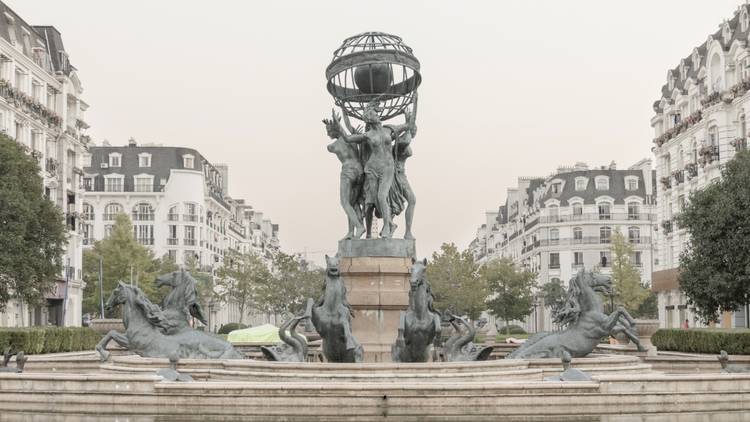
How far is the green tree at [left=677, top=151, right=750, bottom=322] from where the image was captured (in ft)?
133

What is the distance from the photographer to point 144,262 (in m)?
73.8

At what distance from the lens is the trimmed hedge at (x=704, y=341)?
2778 cm

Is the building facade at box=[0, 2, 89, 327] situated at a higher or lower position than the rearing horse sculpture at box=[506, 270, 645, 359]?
higher

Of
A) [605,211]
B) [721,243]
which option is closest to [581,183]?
[605,211]

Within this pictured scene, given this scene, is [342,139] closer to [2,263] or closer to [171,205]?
[2,263]

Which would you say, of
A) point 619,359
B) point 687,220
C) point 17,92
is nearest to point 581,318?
point 619,359

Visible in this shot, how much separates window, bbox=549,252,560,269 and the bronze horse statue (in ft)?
307

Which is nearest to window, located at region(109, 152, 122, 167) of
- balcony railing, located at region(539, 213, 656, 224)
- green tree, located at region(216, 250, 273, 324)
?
green tree, located at region(216, 250, 273, 324)

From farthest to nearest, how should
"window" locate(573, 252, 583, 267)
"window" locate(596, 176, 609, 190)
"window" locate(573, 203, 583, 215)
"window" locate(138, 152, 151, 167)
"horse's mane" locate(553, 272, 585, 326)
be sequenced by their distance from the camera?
1. "window" locate(596, 176, 609, 190)
2. "window" locate(573, 252, 583, 267)
3. "window" locate(573, 203, 583, 215)
4. "window" locate(138, 152, 151, 167)
5. "horse's mane" locate(553, 272, 585, 326)

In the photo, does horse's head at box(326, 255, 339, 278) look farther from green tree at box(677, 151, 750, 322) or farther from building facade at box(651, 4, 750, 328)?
building facade at box(651, 4, 750, 328)

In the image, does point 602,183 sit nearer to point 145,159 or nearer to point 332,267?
point 145,159

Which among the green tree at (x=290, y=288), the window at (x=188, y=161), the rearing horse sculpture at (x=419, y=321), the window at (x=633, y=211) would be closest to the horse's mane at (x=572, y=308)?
the rearing horse sculpture at (x=419, y=321)

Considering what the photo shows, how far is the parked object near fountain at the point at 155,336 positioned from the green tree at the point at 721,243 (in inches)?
1118

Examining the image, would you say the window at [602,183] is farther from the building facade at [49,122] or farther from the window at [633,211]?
the building facade at [49,122]
